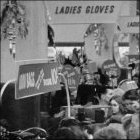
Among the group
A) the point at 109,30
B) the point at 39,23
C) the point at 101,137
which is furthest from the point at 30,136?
the point at 109,30

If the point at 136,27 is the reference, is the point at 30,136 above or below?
below

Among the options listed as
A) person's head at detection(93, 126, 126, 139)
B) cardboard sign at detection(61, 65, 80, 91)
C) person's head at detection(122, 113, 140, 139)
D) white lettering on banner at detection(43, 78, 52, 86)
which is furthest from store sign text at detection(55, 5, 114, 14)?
person's head at detection(93, 126, 126, 139)

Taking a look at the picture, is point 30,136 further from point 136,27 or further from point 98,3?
point 136,27

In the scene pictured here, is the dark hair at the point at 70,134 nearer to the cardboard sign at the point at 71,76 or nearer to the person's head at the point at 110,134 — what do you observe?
the person's head at the point at 110,134

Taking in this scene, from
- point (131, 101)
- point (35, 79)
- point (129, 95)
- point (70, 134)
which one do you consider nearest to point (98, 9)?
point (129, 95)

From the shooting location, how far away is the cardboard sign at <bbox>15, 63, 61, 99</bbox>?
4270 mm

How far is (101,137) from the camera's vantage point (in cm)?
307

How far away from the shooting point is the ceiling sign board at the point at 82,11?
7.69 metres

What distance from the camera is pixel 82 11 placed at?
7715mm

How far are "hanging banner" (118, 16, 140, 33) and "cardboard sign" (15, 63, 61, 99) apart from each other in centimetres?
→ 610

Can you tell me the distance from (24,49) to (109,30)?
4594 millimetres

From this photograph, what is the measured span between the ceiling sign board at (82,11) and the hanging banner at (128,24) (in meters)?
3.46

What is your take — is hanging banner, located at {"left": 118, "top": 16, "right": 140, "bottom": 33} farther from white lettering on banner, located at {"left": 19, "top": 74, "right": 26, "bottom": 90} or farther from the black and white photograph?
white lettering on banner, located at {"left": 19, "top": 74, "right": 26, "bottom": 90}

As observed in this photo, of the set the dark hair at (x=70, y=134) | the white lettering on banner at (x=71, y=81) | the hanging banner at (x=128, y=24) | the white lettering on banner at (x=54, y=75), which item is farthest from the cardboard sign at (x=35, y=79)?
the hanging banner at (x=128, y=24)
